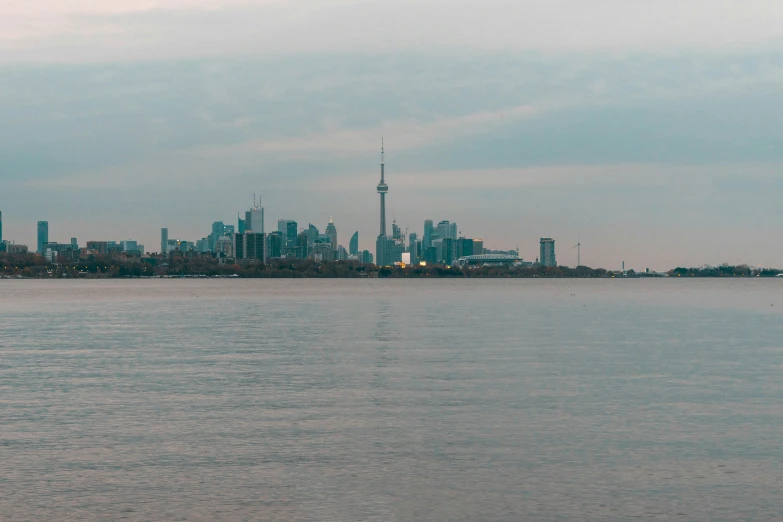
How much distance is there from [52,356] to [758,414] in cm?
3774

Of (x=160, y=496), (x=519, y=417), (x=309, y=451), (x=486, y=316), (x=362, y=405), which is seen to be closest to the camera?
(x=160, y=496)

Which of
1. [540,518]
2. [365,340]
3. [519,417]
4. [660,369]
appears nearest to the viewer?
[540,518]

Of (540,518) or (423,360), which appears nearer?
(540,518)

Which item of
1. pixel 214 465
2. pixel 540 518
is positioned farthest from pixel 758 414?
pixel 214 465

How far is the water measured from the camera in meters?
21.0

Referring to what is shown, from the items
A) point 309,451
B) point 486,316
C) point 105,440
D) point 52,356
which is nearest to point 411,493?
point 309,451

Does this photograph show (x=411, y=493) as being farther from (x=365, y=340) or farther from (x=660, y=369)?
(x=365, y=340)

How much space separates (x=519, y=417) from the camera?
105 feet

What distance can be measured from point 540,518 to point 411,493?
3349mm

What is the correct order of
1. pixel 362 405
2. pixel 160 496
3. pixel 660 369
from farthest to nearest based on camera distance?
1. pixel 660 369
2. pixel 362 405
3. pixel 160 496

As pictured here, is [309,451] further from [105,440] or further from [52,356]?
[52,356]

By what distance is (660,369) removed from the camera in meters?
46.8

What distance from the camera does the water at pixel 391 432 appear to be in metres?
21.0

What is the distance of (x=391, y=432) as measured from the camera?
2923 cm
